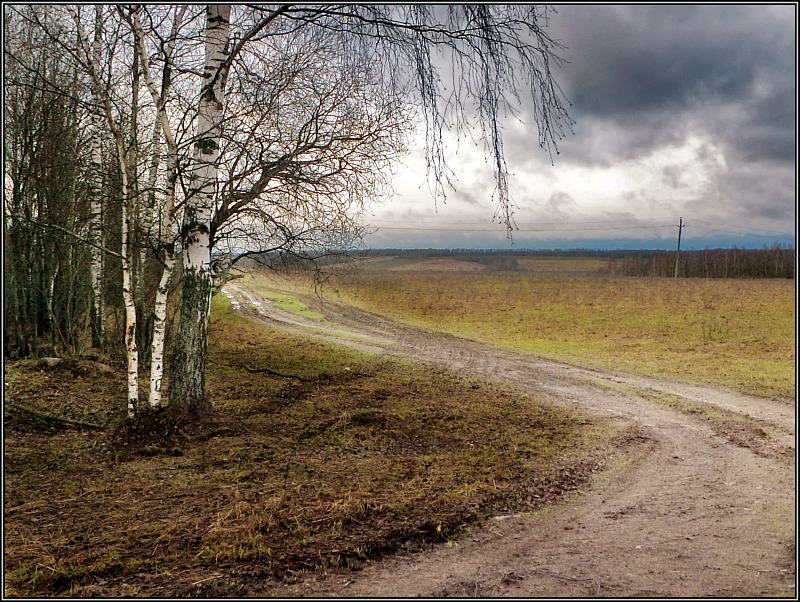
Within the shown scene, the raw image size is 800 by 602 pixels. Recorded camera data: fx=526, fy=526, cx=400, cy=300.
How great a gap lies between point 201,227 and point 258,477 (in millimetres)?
3049

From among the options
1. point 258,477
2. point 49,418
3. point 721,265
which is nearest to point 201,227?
point 258,477

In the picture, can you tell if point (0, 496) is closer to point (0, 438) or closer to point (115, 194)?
point (0, 438)

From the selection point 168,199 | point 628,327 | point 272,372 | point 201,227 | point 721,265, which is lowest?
point 628,327

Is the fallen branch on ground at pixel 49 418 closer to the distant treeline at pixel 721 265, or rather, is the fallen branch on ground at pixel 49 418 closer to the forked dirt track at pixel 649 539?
the forked dirt track at pixel 649 539

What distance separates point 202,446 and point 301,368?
517 centimetres

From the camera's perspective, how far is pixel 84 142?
953 centimetres

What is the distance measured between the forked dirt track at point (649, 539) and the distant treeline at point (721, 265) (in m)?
85.1

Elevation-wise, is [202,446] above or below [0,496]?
below

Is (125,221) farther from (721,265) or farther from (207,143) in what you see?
(721,265)

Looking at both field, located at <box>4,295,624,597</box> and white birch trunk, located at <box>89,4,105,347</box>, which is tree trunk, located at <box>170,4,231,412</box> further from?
white birch trunk, located at <box>89,4,105,347</box>

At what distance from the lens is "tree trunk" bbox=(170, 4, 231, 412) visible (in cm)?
601

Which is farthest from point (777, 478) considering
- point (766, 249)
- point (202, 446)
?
point (766, 249)

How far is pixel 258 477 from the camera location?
5336 mm

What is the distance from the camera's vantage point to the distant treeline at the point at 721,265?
8350 centimetres
